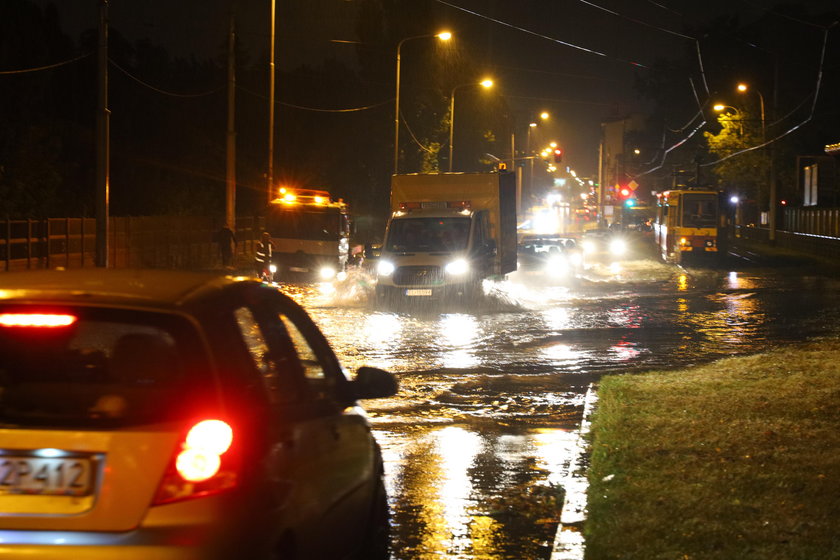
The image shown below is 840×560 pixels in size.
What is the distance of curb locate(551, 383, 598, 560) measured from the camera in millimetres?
6684

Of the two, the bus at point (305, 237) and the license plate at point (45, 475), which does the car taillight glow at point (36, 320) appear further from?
the bus at point (305, 237)

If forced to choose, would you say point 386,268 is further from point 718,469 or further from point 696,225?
point 696,225

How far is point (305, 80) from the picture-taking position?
72.9 m

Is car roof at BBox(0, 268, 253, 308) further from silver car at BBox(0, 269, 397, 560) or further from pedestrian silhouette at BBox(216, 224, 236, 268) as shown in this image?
pedestrian silhouette at BBox(216, 224, 236, 268)

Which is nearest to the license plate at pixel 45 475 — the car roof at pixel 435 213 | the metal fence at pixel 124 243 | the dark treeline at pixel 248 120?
the car roof at pixel 435 213

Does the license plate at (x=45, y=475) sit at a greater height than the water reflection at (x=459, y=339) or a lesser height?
greater

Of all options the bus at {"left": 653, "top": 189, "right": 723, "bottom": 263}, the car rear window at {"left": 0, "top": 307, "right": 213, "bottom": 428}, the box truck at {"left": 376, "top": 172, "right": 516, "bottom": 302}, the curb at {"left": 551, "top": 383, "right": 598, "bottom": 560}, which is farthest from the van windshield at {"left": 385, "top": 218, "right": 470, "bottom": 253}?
the bus at {"left": 653, "top": 189, "right": 723, "bottom": 263}

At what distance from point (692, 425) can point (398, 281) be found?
1585 cm

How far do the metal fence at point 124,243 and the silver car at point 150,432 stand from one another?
26.6 metres

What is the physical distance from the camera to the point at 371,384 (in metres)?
5.76

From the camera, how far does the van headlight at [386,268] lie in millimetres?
25734

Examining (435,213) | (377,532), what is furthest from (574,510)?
(435,213)

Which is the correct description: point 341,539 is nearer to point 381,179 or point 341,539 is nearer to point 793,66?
point 381,179

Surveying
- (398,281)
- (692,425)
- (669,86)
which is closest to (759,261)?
(398,281)
